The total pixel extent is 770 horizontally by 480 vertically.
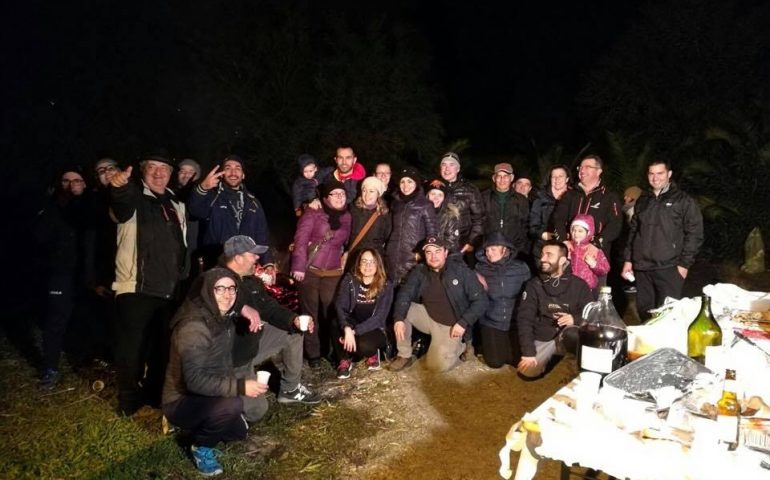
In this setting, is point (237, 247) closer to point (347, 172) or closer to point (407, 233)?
point (407, 233)

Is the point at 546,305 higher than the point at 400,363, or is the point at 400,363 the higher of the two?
the point at 546,305

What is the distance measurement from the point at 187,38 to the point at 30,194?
4968mm

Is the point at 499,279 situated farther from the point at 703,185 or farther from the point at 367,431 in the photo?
the point at 703,185

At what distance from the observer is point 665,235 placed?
548cm

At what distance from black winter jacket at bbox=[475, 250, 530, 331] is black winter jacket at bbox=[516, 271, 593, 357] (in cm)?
38

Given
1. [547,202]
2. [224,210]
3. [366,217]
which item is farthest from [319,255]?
[547,202]

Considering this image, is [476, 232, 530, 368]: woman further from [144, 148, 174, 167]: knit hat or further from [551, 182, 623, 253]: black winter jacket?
[144, 148, 174, 167]: knit hat

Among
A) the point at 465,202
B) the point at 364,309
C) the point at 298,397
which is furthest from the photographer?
the point at 465,202

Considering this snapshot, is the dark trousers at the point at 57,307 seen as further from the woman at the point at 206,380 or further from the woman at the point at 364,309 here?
the woman at the point at 364,309

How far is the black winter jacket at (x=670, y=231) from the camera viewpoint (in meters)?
5.43

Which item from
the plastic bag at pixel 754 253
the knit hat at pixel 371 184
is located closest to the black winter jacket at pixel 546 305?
the knit hat at pixel 371 184

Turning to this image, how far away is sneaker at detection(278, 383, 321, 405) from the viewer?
4.87 metres

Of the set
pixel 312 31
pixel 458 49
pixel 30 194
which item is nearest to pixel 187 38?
pixel 312 31

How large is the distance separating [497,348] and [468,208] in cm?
159
